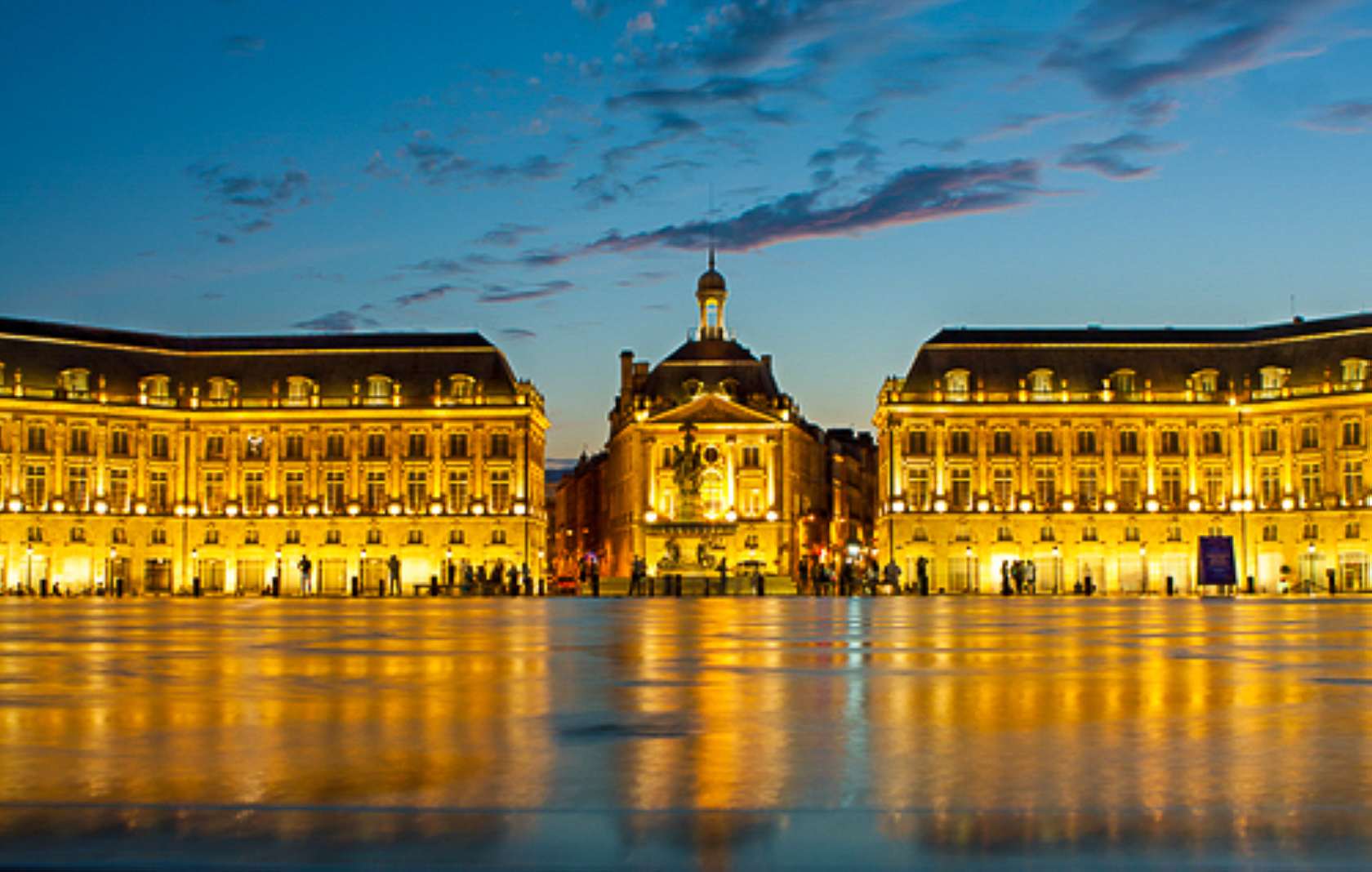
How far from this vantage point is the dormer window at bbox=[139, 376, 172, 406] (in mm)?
102688

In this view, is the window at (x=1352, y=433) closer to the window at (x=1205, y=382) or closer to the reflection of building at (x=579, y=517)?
the window at (x=1205, y=382)

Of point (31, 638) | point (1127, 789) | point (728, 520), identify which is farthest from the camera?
point (728, 520)

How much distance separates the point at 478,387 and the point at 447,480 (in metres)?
6.18

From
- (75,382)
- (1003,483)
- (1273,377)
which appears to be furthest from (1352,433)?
(75,382)

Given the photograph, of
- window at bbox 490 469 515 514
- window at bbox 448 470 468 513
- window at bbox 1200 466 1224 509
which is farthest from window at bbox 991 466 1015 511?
window at bbox 448 470 468 513

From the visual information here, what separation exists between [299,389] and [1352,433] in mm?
63242

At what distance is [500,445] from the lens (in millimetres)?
104250

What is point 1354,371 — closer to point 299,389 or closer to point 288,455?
point 299,389

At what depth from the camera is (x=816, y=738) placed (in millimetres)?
8164

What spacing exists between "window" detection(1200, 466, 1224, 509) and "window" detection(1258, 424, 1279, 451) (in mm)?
2747

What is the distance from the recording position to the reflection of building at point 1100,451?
100062 millimetres

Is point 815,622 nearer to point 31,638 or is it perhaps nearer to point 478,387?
point 31,638

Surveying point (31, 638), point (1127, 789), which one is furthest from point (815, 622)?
point (1127, 789)

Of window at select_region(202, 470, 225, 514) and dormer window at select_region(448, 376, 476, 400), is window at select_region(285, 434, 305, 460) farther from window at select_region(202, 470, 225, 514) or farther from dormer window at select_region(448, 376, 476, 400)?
dormer window at select_region(448, 376, 476, 400)
